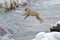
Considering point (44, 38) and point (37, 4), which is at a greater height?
point (37, 4)

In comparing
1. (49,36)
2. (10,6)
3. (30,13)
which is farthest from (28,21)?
(49,36)

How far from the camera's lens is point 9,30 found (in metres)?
3.60

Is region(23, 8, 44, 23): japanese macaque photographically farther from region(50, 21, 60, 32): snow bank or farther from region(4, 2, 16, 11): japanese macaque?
region(50, 21, 60, 32): snow bank

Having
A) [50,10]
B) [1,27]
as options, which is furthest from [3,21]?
[50,10]

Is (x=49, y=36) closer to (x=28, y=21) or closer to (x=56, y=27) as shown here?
(x=56, y=27)

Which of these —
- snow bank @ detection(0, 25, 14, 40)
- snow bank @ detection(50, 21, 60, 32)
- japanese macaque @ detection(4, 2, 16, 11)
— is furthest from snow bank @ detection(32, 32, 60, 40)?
japanese macaque @ detection(4, 2, 16, 11)

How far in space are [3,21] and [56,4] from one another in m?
0.78

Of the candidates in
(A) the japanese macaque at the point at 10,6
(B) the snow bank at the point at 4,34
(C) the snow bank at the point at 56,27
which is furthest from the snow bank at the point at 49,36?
(A) the japanese macaque at the point at 10,6

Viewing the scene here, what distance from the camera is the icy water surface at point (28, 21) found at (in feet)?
11.5

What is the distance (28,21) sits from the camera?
367 cm

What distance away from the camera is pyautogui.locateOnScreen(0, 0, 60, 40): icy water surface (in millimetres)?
3506

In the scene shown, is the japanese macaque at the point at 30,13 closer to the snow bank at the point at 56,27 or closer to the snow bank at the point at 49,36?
the snow bank at the point at 56,27

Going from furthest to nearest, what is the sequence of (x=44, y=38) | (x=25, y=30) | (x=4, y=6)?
1. (x=4, y=6)
2. (x=25, y=30)
3. (x=44, y=38)

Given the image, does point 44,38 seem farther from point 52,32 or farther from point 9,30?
point 9,30
